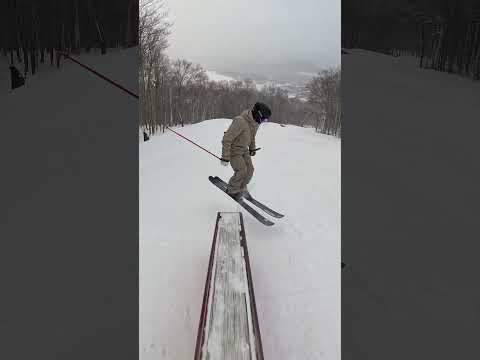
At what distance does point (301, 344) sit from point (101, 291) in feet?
3.43

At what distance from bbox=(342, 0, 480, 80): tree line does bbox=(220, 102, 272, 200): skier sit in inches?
37.1

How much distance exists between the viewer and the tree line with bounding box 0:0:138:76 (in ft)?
3.03

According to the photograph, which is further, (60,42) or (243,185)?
(243,185)

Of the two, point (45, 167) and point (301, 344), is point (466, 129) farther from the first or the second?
point (45, 167)

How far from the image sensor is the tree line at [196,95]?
520 cm

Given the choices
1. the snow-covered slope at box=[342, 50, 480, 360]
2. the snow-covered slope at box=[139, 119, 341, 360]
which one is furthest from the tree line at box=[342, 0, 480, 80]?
the snow-covered slope at box=[139, 119, 341, 360]

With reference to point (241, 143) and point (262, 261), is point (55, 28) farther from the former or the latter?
point (262, 261)

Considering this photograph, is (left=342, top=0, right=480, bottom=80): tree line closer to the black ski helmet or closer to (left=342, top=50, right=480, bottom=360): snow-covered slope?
(left=342, top=50, right=480, bottom=360): snow-covered slope

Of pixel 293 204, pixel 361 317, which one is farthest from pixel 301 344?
pixel 293 204

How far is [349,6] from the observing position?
145 centimetres

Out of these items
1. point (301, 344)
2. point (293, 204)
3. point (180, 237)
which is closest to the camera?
point (301, 344)

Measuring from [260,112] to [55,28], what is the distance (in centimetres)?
151

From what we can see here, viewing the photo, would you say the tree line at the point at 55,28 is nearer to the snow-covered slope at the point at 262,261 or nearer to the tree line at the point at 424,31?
the snow-covered slope at the point at 262,261

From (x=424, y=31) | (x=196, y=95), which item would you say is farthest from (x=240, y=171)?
(x=196, y=95)
